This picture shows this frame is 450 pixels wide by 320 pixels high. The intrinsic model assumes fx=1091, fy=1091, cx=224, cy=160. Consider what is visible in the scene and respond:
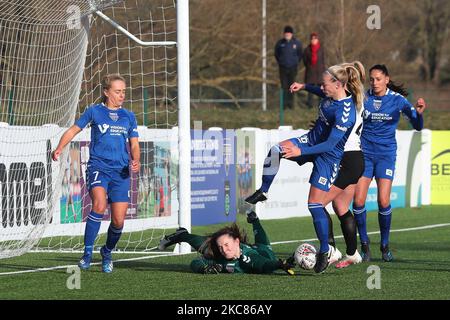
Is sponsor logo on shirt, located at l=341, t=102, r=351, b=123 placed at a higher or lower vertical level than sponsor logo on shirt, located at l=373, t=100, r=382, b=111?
lower

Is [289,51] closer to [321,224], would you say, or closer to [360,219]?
[360,219]

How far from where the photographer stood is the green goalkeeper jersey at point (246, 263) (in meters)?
10.5

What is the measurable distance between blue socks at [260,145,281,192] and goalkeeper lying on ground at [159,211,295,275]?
320mm

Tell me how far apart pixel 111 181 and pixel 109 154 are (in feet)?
0.88

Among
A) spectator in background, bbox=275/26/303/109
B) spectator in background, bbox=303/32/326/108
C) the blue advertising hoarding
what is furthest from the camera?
spectator in background, bbox=275/26/303/109

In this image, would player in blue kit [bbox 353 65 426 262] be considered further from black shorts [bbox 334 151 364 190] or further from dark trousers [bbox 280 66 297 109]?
dark trousers [bbox 280 66 297 109]

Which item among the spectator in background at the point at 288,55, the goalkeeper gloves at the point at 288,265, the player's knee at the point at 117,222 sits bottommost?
the goalkeeper gloves at the point at 288,265

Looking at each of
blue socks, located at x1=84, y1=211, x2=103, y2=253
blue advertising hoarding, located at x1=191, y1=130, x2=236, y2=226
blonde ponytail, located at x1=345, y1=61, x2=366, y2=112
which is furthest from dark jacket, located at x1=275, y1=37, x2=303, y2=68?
blue socks, located at x1=84, y1=211, x2=103, y2=253

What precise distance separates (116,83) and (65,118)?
10.2 feet

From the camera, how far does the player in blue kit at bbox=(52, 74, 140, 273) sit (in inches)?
419

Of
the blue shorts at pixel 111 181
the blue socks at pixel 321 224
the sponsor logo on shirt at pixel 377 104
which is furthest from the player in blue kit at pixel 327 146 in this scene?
the sponsor logo on shirt at pixel 377 104

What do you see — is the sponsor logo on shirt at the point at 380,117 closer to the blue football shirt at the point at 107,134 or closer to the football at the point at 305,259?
the football at the point at 305,259

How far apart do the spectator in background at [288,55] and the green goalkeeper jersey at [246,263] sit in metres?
16.0

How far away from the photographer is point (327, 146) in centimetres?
1022
